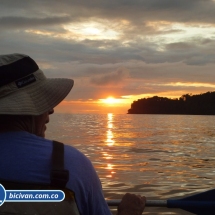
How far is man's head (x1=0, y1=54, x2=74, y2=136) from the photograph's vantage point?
2.15 metres

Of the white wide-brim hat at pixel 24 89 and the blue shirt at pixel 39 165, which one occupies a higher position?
the white wide-brim hat at pixel 24 89

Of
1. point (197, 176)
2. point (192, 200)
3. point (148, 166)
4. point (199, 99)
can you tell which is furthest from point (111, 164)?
point (199, 99)

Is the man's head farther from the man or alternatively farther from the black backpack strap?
the black backpack strap

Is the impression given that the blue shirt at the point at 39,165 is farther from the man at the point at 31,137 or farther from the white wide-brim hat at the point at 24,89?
the white wide-brim hat at the point at 24,89

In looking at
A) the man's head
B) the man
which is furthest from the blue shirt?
the man's head

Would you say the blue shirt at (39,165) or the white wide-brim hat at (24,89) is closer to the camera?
the blue shirt at (39,165)

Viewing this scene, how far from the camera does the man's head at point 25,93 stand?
7.07ft

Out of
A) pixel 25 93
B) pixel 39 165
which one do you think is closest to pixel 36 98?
pixel 25 93

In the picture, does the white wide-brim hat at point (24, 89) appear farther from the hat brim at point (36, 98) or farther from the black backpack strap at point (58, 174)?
the black backpack strap at point (58, 174)

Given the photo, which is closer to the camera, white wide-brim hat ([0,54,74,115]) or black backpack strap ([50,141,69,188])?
black backpack strap ([50,141,69,188])

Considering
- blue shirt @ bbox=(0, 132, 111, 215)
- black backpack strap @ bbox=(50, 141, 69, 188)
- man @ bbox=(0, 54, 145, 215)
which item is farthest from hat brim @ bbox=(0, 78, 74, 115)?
black backpack strap @ bbox=(50, 141, 69, 188)

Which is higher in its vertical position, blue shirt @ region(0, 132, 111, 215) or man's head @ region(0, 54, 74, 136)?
man's head @ region(0, 54, 74, 136)

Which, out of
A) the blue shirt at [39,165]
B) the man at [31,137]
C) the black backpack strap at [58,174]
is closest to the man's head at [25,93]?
the man at [31,137]

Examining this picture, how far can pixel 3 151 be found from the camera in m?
2.10
